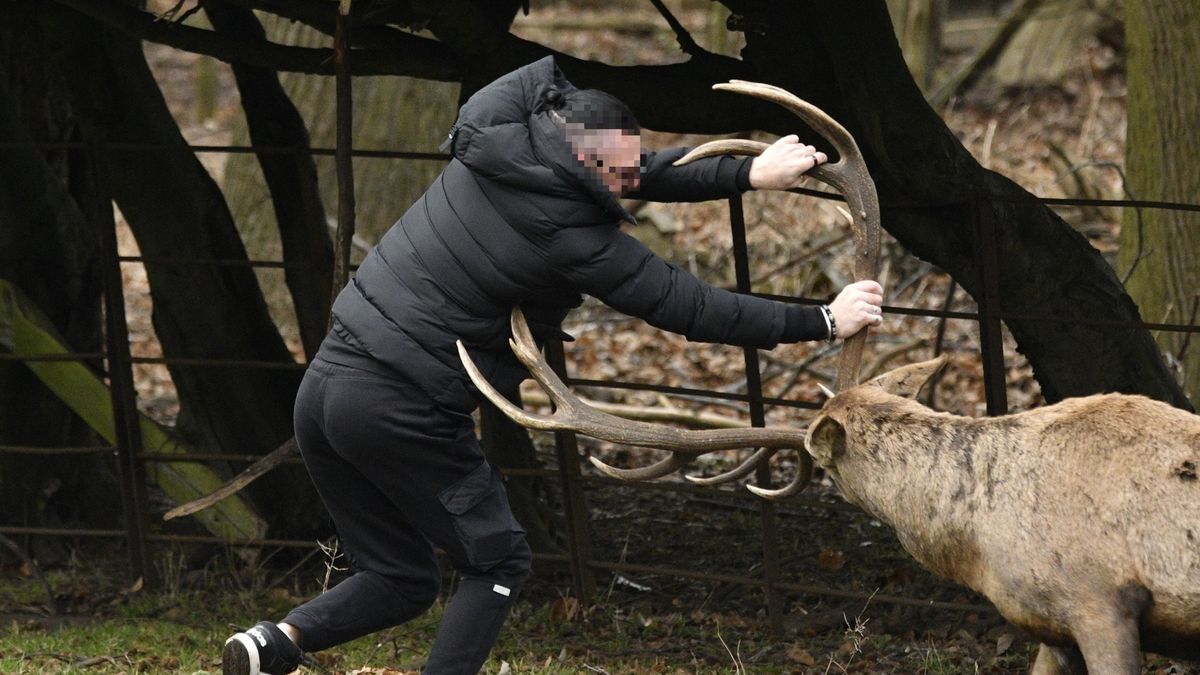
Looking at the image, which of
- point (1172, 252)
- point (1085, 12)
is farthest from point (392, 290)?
point (1085, 12)

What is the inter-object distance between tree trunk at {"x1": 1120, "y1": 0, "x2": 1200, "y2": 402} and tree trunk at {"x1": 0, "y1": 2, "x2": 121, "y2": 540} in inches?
218

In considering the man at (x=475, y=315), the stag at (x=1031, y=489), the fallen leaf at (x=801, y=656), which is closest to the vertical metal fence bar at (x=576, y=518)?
the fallen leaf at (x=801, y=656)

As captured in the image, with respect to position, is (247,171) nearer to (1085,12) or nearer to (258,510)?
(258,510)

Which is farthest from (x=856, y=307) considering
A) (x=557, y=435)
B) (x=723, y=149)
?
(x=557, y=435)

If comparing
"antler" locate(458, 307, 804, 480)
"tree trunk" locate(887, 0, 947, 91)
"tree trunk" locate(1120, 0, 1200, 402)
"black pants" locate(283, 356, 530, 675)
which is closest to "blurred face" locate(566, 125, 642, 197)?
"antler" locate(458, 307, 804, 480)

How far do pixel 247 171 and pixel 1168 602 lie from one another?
408 inches

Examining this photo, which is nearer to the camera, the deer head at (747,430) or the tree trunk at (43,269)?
the deer head at (747,430)

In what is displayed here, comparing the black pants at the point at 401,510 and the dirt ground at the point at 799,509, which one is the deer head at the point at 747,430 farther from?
the dirt ground at the point at 799,509

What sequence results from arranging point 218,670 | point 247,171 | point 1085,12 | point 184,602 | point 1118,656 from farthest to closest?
point 1085,12 → point 247,171 → point 184,602 → point 218,670 → point 1118,656

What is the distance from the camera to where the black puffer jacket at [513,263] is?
171 inches

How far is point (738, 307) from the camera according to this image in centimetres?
444

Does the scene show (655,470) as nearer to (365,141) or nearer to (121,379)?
(121,379)

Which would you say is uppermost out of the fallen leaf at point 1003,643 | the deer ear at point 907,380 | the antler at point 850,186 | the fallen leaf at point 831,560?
the antler at point 850,186

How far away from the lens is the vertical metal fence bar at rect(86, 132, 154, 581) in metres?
7.22
